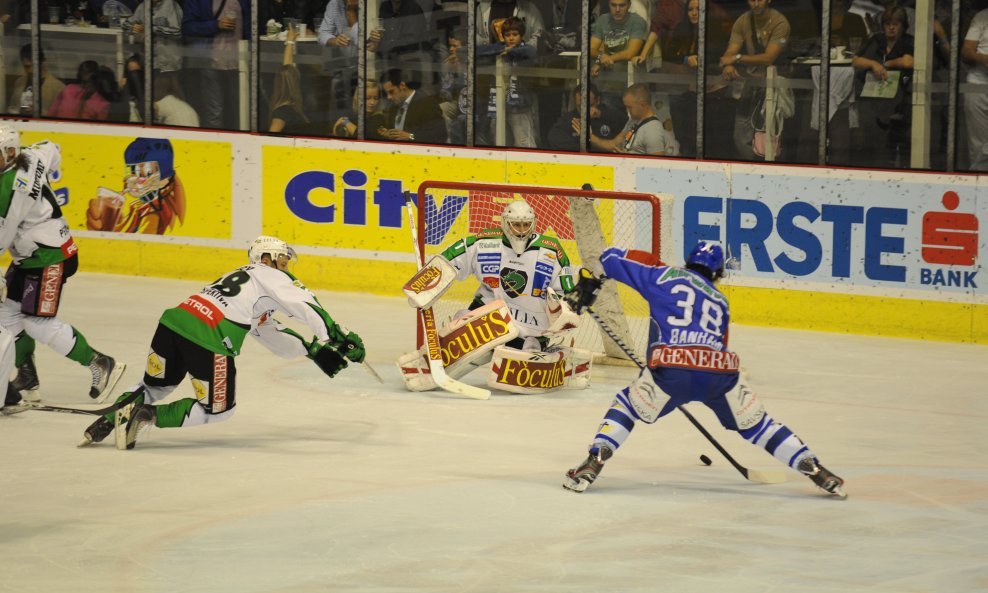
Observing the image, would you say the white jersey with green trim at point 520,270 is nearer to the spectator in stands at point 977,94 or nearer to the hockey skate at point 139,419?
the hockey skate at point 139,419

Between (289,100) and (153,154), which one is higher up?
(289,100)

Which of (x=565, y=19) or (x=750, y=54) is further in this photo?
(x=565, y=19)

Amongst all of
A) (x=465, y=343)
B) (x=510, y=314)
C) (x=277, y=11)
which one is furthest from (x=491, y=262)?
(x=277, y=11)

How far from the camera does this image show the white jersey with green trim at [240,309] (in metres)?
7.88

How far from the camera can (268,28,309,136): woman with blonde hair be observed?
13.0 metres

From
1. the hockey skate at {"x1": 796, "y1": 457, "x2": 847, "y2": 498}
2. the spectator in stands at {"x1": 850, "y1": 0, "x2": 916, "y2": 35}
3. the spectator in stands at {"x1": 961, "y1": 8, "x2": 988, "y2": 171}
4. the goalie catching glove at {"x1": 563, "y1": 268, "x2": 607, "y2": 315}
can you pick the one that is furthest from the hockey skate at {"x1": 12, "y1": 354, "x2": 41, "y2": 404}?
the spectator in stands at {"x1": 961, "y1": 8, "x2": 988, "y2": 171}

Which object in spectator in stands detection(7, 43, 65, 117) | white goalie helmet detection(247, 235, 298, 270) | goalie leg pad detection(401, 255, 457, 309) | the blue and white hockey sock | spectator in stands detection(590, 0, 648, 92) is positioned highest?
spectator in stands detection(590, 0, 648, 92)

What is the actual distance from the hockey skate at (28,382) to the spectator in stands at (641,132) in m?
4.56

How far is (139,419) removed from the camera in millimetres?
7949

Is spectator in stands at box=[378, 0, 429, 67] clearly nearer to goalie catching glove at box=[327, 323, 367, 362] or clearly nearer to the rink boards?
the rink boards

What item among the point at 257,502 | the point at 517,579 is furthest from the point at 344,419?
the point at 517,579

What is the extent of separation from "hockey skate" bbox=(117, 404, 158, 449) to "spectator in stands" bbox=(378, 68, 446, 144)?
5032 millimetres

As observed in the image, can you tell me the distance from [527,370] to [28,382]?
261 centimetres

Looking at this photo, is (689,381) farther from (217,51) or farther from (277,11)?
(217,51)
